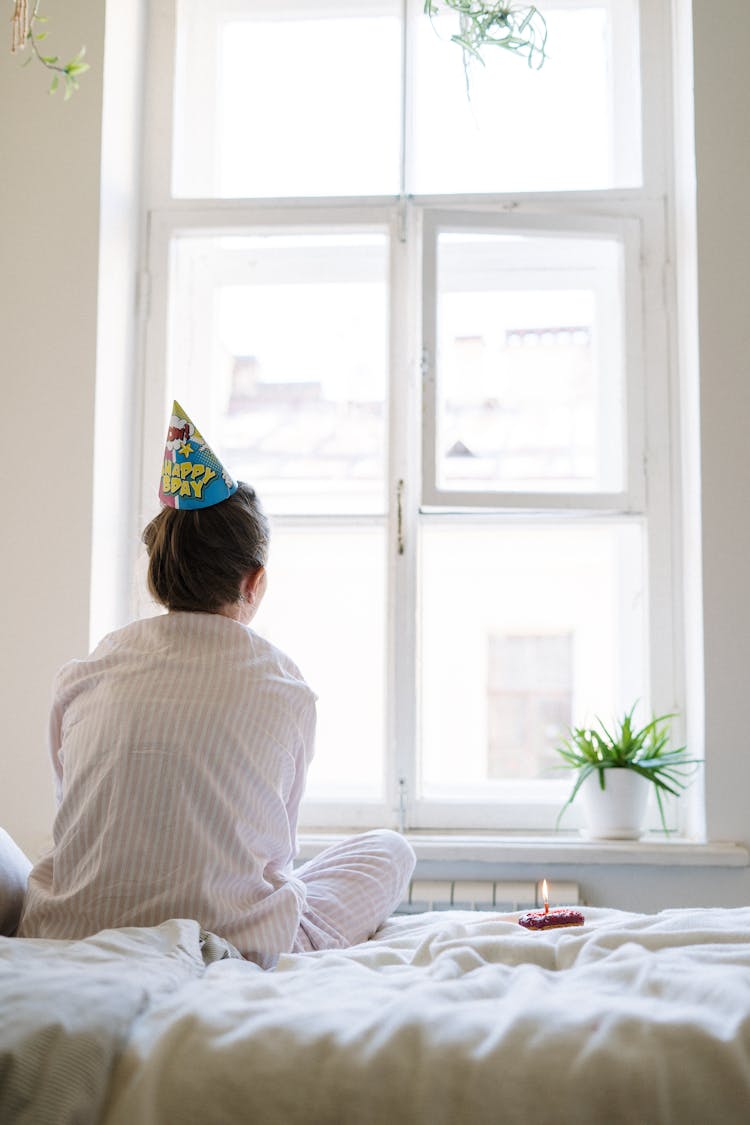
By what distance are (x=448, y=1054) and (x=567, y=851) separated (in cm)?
160

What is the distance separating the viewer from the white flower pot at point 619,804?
2.49m

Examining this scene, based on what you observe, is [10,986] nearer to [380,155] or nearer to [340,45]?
[380,155]

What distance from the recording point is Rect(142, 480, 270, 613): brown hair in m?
1.64

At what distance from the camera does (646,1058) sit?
35.0 inches

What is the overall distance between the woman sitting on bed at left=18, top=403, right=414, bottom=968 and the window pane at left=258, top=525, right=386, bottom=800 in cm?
108

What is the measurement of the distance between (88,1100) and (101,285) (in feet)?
6.82

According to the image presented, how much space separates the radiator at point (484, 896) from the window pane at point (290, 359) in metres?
0.89

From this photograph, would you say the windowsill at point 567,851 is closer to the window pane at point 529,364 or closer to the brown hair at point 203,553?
the window pane at point 529,364

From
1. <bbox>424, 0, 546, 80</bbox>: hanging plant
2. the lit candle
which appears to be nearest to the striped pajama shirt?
the lit candle

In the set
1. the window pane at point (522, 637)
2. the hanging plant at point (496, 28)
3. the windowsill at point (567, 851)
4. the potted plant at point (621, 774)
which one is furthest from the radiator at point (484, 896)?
the hanging plant at point (496, 28)

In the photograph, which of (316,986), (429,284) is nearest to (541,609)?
(429,284)

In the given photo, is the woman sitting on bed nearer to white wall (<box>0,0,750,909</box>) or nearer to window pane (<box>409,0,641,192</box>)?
white wall (<box>0,0,750,909</box>)

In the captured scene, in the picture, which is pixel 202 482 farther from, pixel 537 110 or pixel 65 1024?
pixel 537 110

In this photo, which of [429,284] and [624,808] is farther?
[429,284]
